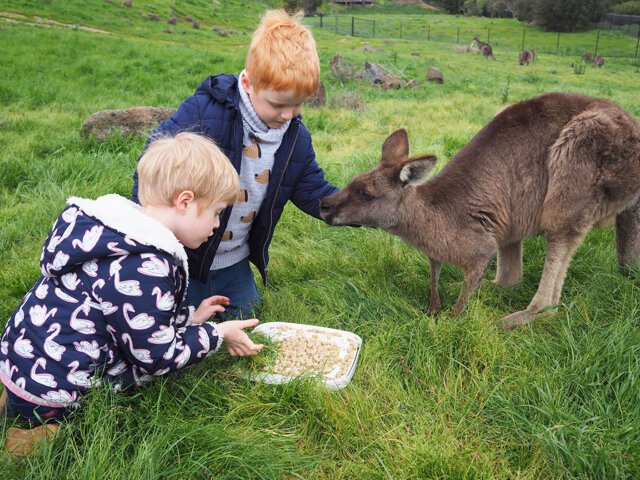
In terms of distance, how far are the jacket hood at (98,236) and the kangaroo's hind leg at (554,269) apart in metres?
2.24

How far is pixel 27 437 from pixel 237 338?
86 cm

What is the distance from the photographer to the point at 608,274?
3.19 m

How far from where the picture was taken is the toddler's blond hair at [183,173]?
6.84ft

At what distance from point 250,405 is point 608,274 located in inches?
90.2

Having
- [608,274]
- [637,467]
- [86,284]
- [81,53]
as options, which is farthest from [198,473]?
[81,53]

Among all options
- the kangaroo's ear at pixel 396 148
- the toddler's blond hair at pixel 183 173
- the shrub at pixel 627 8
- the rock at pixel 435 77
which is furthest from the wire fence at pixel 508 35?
the toddler's blond hair at pixel 183 173

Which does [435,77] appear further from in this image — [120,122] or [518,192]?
[518,192]

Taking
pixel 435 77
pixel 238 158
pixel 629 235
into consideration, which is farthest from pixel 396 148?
pixel 435 77

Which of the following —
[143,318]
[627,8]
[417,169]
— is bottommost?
[143,318]

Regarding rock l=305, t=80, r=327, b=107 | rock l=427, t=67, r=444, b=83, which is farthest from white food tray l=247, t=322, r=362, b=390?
rock l=427, t=67, r=444, b=83

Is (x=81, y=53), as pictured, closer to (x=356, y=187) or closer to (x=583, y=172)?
(x=356, y=187)

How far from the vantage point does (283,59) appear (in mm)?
2486

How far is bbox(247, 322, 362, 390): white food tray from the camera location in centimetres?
239

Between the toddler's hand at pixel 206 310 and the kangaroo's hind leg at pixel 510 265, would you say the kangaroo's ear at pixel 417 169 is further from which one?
the toddler's hand at pixel 206 310
